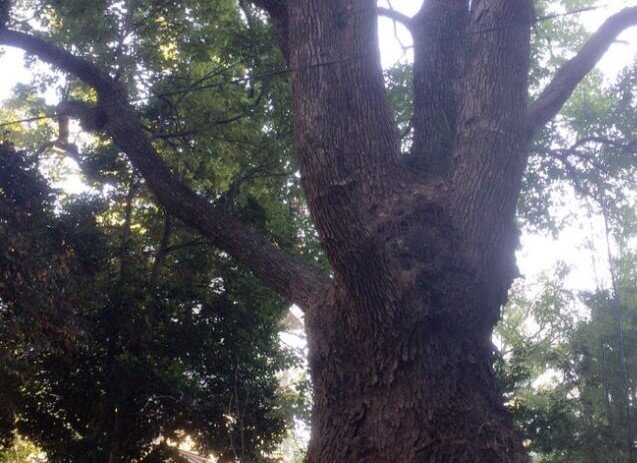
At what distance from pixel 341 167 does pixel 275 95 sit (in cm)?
403

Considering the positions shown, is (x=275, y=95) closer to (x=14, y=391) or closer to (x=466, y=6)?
(x=466, y=6)

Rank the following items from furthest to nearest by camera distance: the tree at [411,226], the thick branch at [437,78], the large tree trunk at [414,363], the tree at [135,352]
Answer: the tree at [135,352] < the thick branch at [437,78] < the tree at [411,226] < the large tree trunk at [414,363]

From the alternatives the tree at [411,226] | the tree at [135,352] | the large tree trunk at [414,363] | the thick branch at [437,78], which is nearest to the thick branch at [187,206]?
the tree at [411,226]

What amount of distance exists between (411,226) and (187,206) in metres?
1.95

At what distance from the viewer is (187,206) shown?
5285 millimetres

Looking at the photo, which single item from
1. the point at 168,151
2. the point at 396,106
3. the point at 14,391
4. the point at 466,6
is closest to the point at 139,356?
the point at 14,391

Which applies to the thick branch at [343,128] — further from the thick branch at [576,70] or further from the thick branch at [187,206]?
the thick branch at [576,70]

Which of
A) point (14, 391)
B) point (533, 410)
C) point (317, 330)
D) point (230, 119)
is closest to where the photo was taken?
point (317, 330)

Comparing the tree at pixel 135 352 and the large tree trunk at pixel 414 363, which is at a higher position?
the tree at pixel 135 352

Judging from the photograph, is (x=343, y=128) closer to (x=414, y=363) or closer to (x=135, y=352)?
(x=414, y=363)

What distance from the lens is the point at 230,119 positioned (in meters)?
8.27

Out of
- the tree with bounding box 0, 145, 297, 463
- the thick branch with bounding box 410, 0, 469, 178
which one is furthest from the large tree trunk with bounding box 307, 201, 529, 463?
the tree with bounding box 0, 145, 297, 463

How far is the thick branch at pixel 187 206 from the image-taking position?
4789 millimetres

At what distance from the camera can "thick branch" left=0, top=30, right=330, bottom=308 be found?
4789mm
